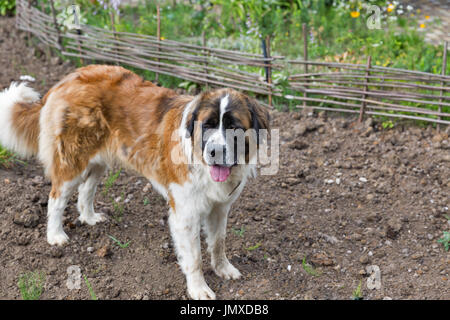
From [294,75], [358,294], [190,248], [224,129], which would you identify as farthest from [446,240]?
[294,75]

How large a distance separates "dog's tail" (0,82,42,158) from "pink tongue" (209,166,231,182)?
1713mm

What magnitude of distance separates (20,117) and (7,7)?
586cm

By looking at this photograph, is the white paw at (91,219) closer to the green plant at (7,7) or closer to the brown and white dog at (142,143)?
the brown and white dog at (142,143)

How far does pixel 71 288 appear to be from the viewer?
148 inches

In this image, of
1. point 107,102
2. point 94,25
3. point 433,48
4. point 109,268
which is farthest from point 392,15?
point 109,268

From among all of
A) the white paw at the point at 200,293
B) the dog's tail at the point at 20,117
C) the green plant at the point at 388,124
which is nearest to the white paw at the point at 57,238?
the dog's tail at the point at 20,117

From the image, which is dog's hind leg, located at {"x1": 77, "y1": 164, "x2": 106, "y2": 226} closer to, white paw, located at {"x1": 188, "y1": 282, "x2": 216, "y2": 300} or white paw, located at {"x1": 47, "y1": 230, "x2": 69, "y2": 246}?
white paw, located at {"x1": 47, "y1": 230, "x2": 69, "y2": 246}

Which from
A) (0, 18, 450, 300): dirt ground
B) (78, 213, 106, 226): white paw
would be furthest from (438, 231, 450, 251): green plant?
(78, 213, 106, 226): white paw

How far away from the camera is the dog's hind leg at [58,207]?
4078 mm

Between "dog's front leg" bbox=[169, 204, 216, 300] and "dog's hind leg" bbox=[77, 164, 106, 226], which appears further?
"dog's hind leg" bbox=[77, 164, 106, 226]

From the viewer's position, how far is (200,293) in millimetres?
3736

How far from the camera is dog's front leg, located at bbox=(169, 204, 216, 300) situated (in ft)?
12.0

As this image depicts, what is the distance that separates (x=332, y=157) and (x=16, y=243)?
3.21 metres

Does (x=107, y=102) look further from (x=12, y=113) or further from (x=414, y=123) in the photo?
(x=414, y=123)
